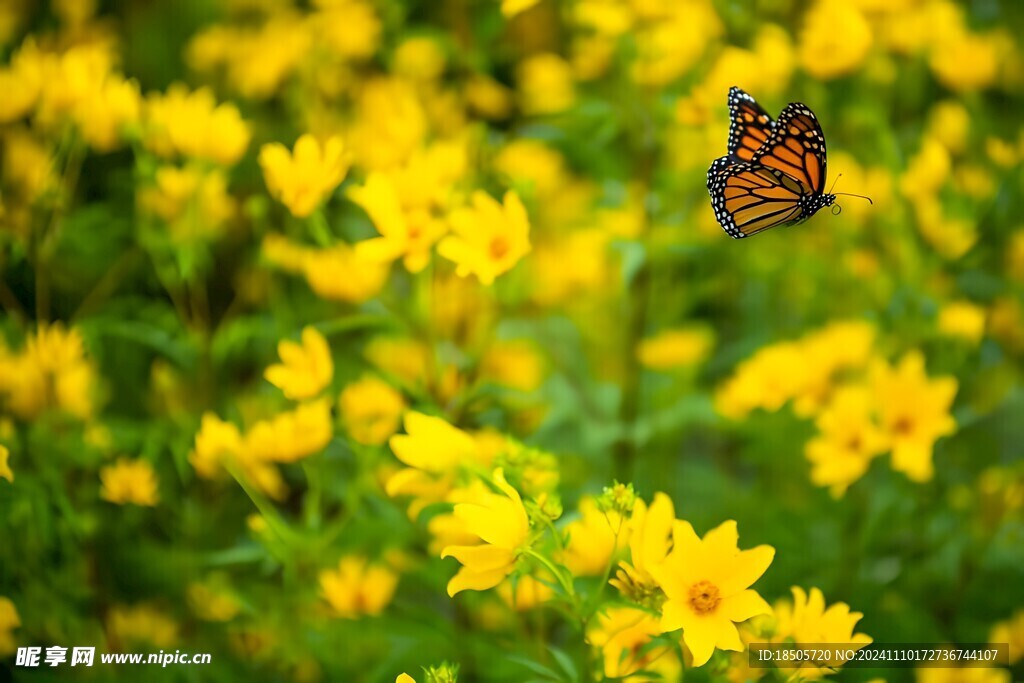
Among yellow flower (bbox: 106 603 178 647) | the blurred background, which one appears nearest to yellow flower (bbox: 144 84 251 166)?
the blurred background

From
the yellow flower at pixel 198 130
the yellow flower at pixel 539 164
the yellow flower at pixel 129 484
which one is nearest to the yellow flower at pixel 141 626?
the yellow flower at pixel 129 484

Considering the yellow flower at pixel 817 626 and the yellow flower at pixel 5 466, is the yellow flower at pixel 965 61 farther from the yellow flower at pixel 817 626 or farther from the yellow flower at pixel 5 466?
the yellow flower at pixel 5 466

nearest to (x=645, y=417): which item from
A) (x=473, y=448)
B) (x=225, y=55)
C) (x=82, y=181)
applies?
(x=473, y=448)

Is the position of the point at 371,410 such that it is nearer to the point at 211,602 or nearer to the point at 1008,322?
the point at 211,602

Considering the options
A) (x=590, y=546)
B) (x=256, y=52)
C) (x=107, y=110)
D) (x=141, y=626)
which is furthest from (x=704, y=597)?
(x=256, y=52)

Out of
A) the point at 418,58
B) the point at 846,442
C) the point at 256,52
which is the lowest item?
the point at 846,442

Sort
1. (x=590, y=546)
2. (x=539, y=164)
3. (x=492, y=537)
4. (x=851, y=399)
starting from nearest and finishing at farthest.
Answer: (x=492, y=537)
(x=590, y=546)
(x=851, y=399)
(x=539, y=164)

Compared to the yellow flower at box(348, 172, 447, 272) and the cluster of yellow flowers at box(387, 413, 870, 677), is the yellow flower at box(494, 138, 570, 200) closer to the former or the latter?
the yellow flower at box(348, 172, 447, 272)
